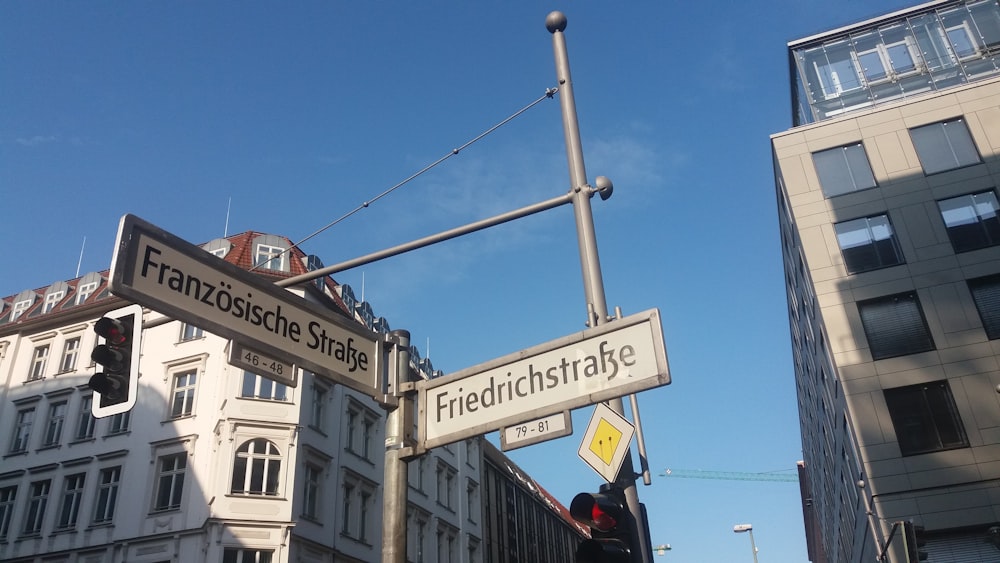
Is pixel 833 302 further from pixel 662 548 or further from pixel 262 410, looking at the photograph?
pixel 662 548

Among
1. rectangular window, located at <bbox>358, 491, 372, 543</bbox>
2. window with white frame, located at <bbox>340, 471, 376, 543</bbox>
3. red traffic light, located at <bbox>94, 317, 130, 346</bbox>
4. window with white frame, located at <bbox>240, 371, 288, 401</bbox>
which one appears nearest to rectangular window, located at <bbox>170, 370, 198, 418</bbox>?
window with white frame, located at <bbox>240, 371, 288, 401</bbox>

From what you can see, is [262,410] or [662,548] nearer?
[262,410]

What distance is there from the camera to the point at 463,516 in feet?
140

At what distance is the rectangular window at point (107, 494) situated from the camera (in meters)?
28.5

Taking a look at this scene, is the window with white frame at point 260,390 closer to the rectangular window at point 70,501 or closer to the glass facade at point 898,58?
the rectangular window at point 70,501

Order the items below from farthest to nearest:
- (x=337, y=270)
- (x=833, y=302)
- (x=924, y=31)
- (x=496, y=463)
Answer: (x=496, y=463) → (x=924, y=31) → (x=833, y=302) → (x=337, y=270)

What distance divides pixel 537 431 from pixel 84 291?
38.0 metres

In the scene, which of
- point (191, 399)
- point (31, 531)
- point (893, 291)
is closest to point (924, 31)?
point (893, 291)

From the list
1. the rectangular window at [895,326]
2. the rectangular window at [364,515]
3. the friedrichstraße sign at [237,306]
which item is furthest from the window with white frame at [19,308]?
the friedrichstraße sign at [237,306]

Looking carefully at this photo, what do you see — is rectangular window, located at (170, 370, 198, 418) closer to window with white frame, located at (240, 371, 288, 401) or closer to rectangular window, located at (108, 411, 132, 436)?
rectangular window, located at (108, 411, 132, 436)

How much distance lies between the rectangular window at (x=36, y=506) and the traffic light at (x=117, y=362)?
28.5 meters

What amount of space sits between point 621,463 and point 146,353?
1180 inches

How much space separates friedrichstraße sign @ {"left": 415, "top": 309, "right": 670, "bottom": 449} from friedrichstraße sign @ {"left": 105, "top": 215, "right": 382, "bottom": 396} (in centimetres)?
54

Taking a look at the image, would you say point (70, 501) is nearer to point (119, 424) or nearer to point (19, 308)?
point (119, 424)
